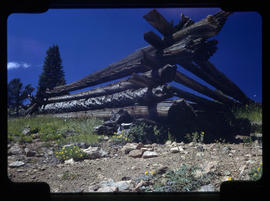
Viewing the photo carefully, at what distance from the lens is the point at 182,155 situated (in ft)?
7.91

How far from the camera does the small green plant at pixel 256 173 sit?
1954 mm

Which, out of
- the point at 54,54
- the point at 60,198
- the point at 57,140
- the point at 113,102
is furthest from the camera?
the point at 113,102

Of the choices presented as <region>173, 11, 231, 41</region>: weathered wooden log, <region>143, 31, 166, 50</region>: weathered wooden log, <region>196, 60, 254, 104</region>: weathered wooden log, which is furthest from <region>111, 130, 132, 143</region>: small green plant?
<region>173, 11, 231, 41</region>: weathered wooden log

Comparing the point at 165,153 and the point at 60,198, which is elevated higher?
the point at 165,153

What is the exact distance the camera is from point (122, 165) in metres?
2.35

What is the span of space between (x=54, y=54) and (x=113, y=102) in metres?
1.25

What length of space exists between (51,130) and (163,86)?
6.75ft

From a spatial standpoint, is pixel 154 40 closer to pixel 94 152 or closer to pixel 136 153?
pixel 136 153

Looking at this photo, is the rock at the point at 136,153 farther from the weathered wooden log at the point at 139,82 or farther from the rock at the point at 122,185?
the weathered wooden log at the point at 139,82

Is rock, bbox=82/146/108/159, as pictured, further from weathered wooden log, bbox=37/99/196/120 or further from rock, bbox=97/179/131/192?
weathered wooden log, bbox=37/99/196/120

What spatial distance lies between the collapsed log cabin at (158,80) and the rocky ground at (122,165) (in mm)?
640

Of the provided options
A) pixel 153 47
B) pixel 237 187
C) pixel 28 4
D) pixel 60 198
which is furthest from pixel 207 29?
pixel 60 198

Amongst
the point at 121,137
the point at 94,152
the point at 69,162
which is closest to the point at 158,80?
the point at 121,137
